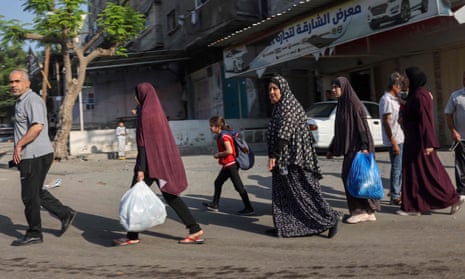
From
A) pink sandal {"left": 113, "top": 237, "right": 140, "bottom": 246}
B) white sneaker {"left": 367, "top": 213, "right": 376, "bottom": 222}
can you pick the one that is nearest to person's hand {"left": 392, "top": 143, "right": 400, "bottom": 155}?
white sneaker {"left": 367, "top": 213, "right": 376, "bottom": 222}

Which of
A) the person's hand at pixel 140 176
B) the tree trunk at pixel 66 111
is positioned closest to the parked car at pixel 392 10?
the person's hand at pixel 140 176

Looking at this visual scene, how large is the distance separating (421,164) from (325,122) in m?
5.95

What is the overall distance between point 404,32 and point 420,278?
10802 millimetres

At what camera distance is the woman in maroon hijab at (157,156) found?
4.69 metres

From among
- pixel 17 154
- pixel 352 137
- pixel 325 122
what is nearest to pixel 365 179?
pixel 352 137

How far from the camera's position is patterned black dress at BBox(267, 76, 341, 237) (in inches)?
189

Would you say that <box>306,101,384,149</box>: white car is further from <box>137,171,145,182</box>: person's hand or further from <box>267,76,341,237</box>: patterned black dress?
<box>137,171,145,182</box>: person's hand

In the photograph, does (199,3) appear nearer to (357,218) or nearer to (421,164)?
(421,164)

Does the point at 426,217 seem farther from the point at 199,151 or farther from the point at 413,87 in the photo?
the point at 199,151

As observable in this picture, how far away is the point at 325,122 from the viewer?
11.4m

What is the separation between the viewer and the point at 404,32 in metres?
12.9

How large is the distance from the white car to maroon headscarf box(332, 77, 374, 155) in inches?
224

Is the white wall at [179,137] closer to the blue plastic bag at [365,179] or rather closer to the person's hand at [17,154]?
the blue plastic bag at [365,179]

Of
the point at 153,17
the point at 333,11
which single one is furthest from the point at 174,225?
the point at 153,17
